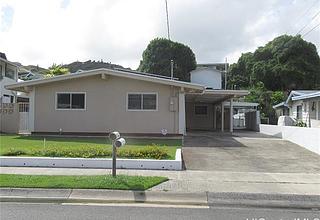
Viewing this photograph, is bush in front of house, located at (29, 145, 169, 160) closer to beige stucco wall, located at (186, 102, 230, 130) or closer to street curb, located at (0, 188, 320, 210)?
street curb, located at (0, 188, 320, 210)

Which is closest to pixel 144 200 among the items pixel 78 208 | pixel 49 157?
pixel 78 208

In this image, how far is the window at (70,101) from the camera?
2281 cm

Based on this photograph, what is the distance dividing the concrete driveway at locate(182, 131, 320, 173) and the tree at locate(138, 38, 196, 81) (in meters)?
38.8

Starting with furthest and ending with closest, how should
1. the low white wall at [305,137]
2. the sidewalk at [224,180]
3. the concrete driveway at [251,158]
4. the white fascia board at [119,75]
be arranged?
the white fascia board at [119,75] < the low white wall at [305,137] < the concrete driveway at [251,158] < the sidewalk at [224,180]

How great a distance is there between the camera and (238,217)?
7.59 metres

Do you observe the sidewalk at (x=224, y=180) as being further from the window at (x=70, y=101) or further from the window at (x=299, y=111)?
the window at (x=299, y=111)

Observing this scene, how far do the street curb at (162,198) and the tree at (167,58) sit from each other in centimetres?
4887

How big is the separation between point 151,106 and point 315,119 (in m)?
10.3

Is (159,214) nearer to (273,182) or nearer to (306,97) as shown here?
(273,182)

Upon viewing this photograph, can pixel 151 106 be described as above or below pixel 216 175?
above

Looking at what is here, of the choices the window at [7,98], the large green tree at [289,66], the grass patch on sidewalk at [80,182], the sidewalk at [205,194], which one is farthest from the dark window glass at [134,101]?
the large green tree at [289,66]

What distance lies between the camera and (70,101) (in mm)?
22906

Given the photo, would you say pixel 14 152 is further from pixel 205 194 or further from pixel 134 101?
pixel 134 101

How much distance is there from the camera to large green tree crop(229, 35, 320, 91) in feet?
172
